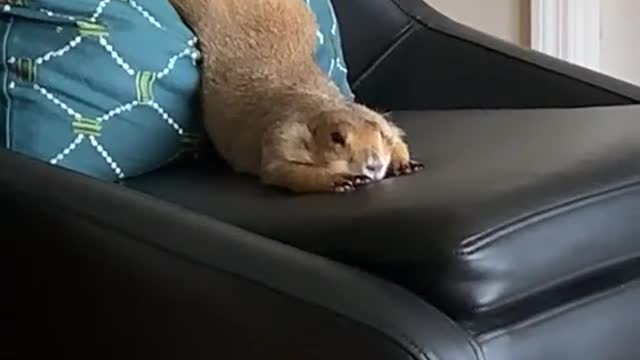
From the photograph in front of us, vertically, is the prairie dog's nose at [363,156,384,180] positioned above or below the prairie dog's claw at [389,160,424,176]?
below

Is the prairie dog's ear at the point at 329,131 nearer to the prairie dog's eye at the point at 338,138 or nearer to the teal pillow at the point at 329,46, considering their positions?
the prairie dog's eye at the point at 338,138

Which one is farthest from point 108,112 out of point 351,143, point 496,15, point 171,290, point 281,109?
point 496,15

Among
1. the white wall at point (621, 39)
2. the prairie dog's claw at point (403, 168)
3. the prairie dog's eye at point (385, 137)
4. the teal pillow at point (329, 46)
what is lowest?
the prairie dog's claw at point (403, 168)

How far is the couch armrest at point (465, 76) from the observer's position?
67.0 inches

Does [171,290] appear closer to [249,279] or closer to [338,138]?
[249,279]

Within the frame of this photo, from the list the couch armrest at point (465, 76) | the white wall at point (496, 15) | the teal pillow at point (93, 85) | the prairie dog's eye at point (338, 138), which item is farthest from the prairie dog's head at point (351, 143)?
the white wall at point (496, 15)

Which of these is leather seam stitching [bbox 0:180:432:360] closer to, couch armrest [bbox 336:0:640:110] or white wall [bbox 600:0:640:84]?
couch armrest [bbox 336:0:640:110]

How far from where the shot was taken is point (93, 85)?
4.82ft

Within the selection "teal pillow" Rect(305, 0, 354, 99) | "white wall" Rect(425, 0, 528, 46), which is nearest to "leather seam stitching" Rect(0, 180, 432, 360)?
"teal pillow" Rect(305, 0, 354, 99)

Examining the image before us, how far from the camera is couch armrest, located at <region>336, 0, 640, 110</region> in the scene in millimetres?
1702

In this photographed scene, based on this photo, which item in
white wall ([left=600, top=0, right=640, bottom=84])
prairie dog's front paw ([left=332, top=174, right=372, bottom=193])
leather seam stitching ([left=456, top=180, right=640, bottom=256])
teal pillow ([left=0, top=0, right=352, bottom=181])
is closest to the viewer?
leather seam stitching ([left=456, top=180, right=640, bottom=256])

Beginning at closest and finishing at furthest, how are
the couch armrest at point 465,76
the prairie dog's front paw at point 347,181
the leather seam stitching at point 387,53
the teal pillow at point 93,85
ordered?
the prairie dog's front paw at point 347,181, the teal pillow at point 93,85, the couch armrest at point 465,76, the leather seam stitching at point 387,53

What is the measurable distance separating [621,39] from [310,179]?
3.66ft

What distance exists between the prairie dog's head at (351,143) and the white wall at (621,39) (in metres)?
0.99
